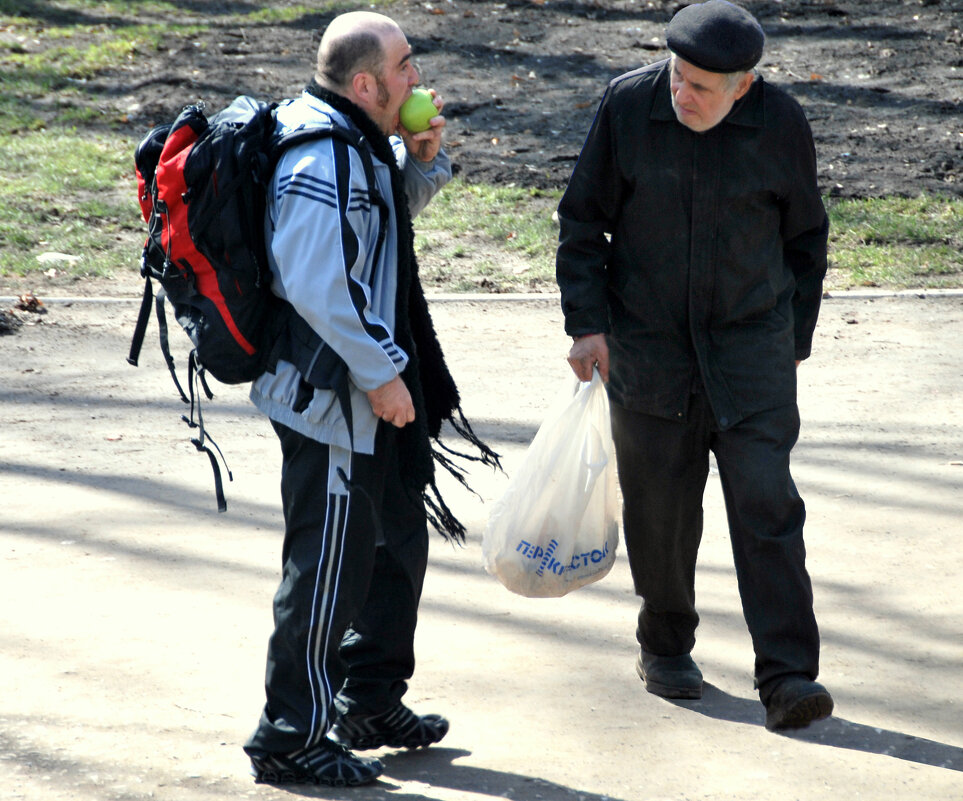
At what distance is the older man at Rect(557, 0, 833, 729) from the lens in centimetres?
346

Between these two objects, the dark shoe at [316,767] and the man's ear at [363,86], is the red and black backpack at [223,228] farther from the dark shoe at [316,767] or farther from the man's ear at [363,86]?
the dark shoe at [316,767]

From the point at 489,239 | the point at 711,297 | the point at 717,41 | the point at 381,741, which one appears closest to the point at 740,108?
the point at 717,41

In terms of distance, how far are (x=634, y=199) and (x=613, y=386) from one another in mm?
555

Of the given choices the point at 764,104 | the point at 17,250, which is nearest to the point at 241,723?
the point at 764,104

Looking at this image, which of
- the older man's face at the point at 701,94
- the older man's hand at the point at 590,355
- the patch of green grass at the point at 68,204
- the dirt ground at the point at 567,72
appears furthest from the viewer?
the dirt ground at the point at 567,72

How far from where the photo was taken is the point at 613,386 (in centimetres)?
377

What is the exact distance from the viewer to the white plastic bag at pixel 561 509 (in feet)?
12.3

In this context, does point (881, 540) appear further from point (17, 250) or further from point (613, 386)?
point (17, 250)

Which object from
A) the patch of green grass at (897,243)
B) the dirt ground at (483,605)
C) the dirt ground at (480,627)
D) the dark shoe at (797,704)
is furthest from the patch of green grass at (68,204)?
the dark shoe at (797,704)

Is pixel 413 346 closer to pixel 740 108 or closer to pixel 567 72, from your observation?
pixel 740 108

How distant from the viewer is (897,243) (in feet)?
29.1

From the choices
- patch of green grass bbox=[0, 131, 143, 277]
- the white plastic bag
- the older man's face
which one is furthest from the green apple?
patch of green grass bbox=[0, 131, 143, 277]

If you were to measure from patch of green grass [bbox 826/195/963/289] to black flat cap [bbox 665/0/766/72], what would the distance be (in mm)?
4940

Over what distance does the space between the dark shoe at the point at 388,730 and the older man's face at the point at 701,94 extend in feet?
5.68
